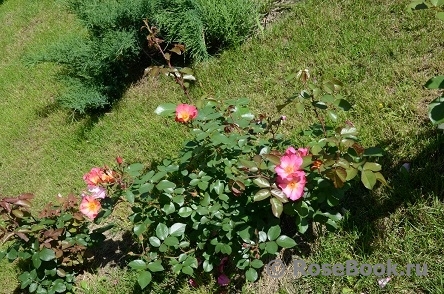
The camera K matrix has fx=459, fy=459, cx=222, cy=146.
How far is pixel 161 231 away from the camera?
1.98 metres

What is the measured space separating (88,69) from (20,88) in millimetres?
1477

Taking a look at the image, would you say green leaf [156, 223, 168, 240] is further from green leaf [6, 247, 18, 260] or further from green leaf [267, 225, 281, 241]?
green leaf [6, 247, 18, 260]

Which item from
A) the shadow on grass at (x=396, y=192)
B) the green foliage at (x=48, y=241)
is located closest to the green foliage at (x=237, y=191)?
the shadow on grass at (x=396, y=192)

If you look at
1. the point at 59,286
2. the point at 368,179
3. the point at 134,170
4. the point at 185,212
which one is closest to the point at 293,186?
the point at 368,179

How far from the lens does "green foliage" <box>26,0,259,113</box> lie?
3480mm

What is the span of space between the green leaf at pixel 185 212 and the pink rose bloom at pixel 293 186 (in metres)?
0.48

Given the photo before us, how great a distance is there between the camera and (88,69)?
374 cm

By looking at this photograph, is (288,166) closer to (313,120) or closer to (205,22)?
(313,120)

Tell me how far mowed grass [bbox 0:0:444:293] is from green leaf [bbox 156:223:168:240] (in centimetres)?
38

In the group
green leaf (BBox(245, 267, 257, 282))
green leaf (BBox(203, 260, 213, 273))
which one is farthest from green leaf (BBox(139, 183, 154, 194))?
green leaf (BBox(245, 267, 257, 282))

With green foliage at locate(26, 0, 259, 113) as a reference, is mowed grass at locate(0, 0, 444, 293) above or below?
below

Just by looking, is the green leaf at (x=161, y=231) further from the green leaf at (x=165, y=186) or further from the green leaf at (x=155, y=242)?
the green leaf at (x=165, y=186)

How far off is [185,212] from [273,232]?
39cm

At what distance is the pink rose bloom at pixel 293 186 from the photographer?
1.66 meters
